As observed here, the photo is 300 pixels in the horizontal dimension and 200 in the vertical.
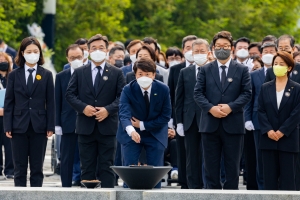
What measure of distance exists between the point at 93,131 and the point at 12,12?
60.3ft

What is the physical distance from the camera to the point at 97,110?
1853 centimetres

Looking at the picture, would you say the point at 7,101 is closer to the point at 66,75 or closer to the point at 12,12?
the point at 66,75

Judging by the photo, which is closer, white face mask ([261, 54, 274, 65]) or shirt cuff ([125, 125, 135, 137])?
shirt cuff ([125, 125, 135, 137])

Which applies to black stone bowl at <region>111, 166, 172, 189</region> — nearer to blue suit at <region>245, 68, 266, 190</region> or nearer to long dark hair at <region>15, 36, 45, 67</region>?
long dark hair at <region>15, 36, 45, 67</region>

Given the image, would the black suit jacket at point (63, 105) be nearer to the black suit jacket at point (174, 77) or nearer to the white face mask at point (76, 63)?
the white face mask at point (76, 63)

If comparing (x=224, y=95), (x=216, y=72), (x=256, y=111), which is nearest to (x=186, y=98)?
(x=256, y=111)

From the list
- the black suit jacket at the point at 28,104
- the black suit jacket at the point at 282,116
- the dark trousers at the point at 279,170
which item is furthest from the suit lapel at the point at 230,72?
the black suit jacket at the point at 28,104

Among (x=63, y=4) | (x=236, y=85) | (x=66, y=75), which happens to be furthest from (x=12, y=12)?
(x=236, y=85)

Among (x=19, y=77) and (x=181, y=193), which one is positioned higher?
(x=19, y=77)

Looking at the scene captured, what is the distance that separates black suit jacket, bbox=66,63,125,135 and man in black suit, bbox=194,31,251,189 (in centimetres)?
138

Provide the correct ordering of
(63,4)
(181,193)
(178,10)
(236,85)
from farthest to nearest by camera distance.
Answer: (178,10), (63,4), (236,85), (181,193)

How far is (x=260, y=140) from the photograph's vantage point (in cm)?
1802

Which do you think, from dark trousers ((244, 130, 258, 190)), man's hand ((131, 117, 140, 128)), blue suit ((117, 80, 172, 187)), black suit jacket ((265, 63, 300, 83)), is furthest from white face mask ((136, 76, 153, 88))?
dark trousers ((244, 130, 258, 190))

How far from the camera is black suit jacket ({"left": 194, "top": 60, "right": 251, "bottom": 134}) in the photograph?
17.8 meters
